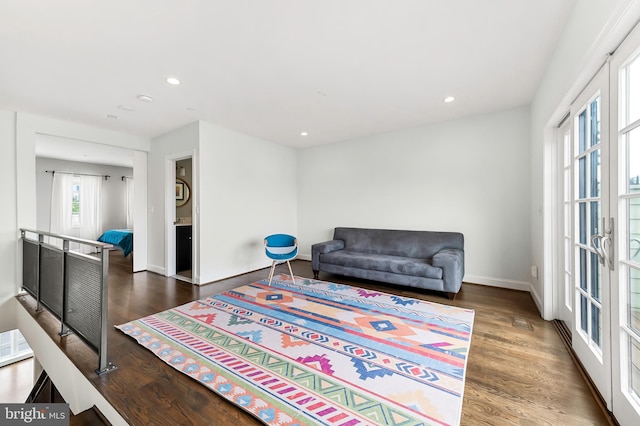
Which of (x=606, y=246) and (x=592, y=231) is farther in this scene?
(x=592, y=231)

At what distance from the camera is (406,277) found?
135 inches

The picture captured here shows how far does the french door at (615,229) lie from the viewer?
1.25m

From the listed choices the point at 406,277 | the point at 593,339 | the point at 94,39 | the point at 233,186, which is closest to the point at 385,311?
the point at 406,277

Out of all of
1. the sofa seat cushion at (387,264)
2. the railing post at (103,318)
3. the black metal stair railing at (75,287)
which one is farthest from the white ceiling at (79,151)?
the sofa seat cushion at (387,264)

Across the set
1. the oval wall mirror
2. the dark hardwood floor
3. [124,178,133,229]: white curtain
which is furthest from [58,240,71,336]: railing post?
[124,178,133,229]: white curtain

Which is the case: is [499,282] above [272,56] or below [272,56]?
below

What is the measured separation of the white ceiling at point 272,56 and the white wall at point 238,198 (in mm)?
740

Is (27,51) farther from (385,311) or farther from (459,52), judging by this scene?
(385,311)

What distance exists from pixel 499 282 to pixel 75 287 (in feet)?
15.7

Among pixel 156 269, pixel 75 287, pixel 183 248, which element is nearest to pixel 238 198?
pixel 183 248

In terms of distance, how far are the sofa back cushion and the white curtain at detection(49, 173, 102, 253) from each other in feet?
22.6

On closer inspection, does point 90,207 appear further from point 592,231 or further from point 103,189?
point 592,231

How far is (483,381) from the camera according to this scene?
1.68 m

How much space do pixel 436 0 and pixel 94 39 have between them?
2463mm
